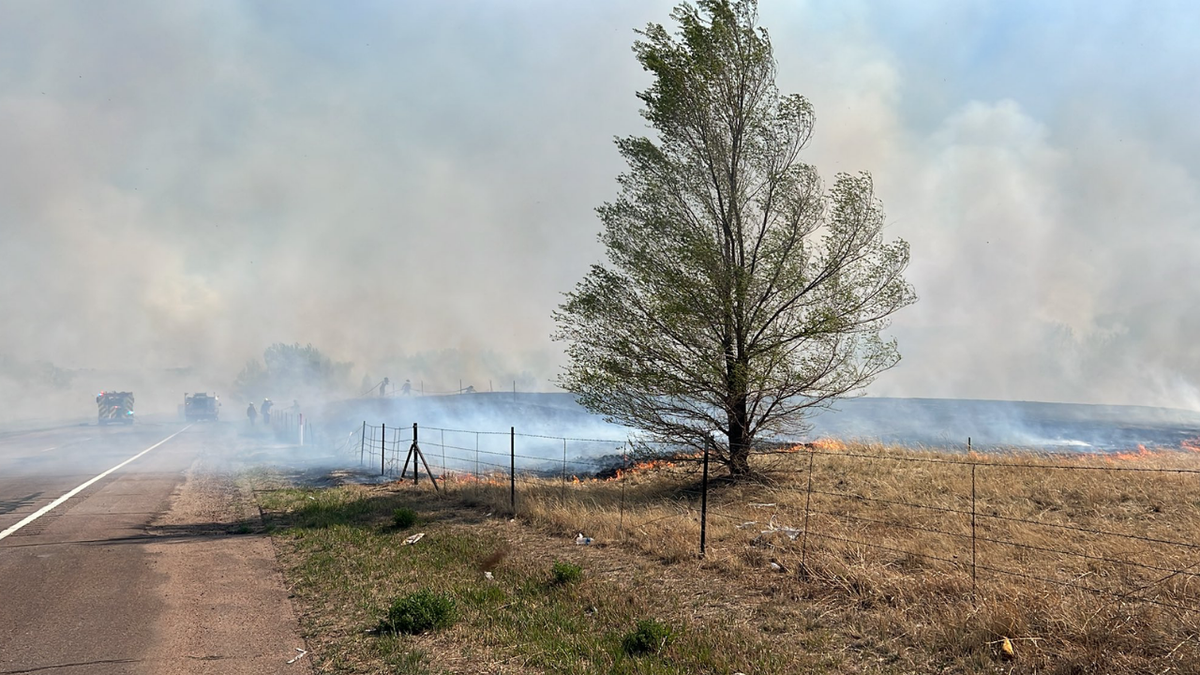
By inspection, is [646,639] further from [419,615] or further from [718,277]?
[718,277]

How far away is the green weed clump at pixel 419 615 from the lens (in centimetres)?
666

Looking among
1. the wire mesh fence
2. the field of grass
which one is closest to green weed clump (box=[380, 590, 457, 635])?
the field of grass

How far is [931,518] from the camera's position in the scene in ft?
37.5

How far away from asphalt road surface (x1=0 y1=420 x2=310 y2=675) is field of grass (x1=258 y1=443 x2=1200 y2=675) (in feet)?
1.83

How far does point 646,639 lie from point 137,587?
6.84 metres

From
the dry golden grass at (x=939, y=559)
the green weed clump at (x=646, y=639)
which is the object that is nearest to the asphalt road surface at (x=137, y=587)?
the green weed clump at (x=646, y=639)

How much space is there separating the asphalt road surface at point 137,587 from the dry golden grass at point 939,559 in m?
4.85

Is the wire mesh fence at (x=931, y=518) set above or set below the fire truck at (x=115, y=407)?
above

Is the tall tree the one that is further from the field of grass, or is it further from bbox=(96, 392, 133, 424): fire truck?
bbox=(96, 392, 133, 424): fire truck

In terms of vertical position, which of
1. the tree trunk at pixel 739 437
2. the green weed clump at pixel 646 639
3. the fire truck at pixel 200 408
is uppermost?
the tree trunk at pixel 739 437

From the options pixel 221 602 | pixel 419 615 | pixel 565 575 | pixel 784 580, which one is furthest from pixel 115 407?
pixel 784 580

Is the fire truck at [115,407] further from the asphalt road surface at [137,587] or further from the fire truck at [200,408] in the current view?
the asphalt road surface at [137,587]

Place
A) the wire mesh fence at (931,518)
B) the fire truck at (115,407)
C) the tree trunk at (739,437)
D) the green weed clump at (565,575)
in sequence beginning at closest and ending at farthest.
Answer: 1. the wire mesh fence at (931,518)
2. the green weed clump at (565,575)
3. the tree trunk at (739,437)
4. the fire truck at (115,407)

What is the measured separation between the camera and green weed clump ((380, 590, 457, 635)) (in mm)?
6660
